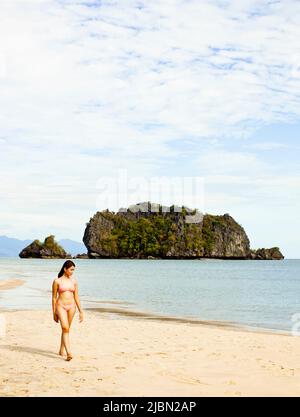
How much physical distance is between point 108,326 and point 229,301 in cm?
2443

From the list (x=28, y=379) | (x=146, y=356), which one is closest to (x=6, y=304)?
(x=146, y=356)

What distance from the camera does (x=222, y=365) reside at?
1364 cm

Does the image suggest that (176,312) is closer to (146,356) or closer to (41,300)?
(41,300)

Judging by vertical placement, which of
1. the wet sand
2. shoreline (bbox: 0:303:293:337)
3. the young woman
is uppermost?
the young woman

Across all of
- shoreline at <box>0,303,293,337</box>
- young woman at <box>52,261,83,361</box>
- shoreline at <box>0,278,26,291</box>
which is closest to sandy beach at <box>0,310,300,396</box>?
young woman at <box>52,261,83,361</box>

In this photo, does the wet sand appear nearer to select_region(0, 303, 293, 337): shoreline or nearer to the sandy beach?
select_region(0, 303, 293, 337): shoreline

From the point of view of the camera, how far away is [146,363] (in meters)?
13.6

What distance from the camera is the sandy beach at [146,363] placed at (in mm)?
10906

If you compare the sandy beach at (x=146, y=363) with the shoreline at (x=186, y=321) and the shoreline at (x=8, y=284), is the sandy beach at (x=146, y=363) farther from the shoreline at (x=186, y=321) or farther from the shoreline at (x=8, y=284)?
the shoreline at (x=8, y=284)

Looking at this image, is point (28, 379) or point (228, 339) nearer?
point (28, 379)

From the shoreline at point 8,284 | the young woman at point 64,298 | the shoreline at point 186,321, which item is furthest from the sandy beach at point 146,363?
the shoreline at point 8,284

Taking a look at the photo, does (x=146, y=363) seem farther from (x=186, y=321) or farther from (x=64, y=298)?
(x=186, y=321)

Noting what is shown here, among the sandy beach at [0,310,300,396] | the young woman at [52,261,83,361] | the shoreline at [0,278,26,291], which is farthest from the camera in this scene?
the shoreline at [0,278,26,291]

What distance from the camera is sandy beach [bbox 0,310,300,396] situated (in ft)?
35.8
